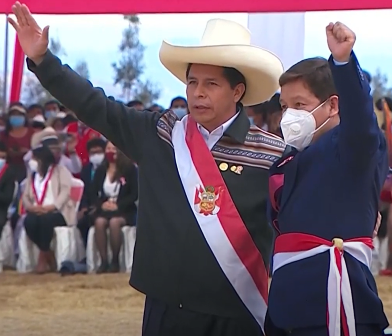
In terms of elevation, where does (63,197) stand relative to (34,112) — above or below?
below

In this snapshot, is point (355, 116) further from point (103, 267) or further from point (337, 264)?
point (103, 267)

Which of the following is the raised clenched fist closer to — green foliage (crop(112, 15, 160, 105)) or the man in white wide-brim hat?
the man in white wide-brim hat

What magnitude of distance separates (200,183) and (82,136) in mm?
7337

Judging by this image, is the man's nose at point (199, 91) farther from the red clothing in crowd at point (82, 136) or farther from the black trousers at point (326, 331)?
the red clothing in crowd at point (82, 136)

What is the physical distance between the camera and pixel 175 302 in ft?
10.5

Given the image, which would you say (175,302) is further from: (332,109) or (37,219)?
(37,219)

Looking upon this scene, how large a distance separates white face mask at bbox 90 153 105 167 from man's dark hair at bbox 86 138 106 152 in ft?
0.43

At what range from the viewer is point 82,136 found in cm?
1045

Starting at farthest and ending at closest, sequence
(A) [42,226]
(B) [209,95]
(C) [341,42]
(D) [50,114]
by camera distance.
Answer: (D) [50,114]
(A) [42,226]
(B) [209,95]
(C) [341,42]

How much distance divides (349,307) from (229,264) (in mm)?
635

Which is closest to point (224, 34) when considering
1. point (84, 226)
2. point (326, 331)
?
point (326, 331)

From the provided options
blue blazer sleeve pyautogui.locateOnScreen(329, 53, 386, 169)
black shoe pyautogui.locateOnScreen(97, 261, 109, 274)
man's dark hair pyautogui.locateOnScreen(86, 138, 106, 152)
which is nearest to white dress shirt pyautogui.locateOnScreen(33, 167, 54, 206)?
man's dark hair pyautogui.locateOnScreen(86, 138, 106, 152)

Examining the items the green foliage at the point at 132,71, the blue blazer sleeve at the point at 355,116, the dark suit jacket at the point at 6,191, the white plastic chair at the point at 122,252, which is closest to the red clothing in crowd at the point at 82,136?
the dark suit jacket at the point at 6,191

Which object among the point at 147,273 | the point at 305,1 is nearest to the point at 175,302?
the point at 147,273
